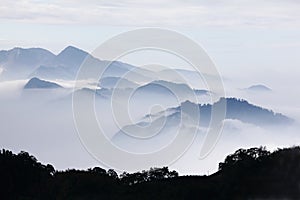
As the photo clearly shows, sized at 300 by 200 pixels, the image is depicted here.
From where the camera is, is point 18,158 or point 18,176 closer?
point 18,176

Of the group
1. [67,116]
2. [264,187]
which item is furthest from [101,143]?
[67,116]

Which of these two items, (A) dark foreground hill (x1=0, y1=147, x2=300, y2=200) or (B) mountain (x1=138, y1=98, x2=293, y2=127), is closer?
(A) dark foreground hill (x1=0, y1=147, x2=300, y2=200)

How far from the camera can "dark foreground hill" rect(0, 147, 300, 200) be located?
27.0 m

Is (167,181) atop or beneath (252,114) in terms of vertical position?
beneath

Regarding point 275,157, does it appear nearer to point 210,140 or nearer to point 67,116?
point 210,140

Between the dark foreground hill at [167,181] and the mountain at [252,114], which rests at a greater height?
the mountain at [252,114]

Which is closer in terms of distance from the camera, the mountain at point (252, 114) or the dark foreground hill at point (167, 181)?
the dark foreground hill at point (167, 181)

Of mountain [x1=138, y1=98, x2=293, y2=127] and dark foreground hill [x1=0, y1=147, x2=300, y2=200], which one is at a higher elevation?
mountain [x1=138, y1=98, x2=293, y2=127]

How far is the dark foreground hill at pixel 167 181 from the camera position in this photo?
27.0 m

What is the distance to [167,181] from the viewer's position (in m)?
29.7

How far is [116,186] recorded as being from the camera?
29500 millimetres

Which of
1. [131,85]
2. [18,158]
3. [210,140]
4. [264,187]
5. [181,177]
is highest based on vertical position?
[131,85]

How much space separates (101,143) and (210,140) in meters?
16.0

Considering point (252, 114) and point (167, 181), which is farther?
point (252, 114)
